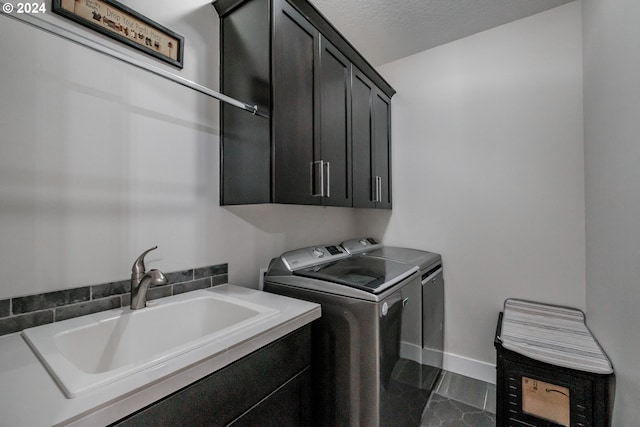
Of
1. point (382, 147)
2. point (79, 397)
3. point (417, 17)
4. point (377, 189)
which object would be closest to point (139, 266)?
point (79, 397)

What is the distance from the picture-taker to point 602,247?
56.0 inches

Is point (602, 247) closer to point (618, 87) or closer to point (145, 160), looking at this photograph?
point (618, 87)

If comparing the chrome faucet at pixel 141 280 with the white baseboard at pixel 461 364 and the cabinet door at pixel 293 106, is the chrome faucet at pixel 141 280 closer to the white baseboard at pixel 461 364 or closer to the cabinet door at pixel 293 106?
the cabinet door at pixel 293 106

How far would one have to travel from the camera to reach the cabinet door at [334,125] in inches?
63.7

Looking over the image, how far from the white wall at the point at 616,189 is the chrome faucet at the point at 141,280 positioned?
6.05 ft

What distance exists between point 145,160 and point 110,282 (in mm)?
534

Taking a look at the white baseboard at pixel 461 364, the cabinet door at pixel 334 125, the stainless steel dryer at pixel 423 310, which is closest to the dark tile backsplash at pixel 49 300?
the cabinet door at pixel 334 125

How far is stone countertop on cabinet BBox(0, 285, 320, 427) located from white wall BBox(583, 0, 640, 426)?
1455 mm

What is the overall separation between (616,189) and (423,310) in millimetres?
1160

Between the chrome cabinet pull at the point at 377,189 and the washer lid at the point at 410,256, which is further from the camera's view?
the chrome cabinet pull at the point at 377,189

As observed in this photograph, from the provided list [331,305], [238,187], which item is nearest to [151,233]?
[238,187]

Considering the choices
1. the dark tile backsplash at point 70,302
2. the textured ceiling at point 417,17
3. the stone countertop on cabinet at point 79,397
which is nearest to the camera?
the stone countertop on cabinet at point 79,397

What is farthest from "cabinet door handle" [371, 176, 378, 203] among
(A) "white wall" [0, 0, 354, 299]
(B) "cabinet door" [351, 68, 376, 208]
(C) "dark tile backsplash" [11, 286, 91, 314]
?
(C) "dark tile backsplash" [11, 286, 91, 314]

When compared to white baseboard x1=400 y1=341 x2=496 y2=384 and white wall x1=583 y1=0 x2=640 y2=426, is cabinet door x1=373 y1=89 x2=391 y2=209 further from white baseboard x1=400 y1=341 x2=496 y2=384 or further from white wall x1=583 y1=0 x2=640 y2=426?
white wall x1=583 y1=0 x2=640 y2=426
